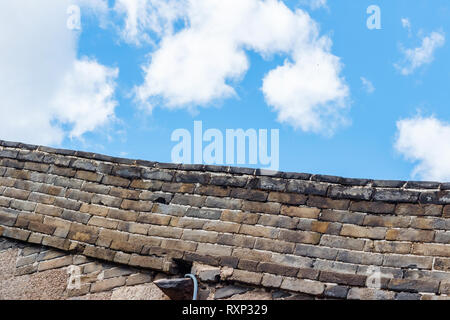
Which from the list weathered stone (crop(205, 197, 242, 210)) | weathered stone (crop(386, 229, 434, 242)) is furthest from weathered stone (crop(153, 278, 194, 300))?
weathered stone (crop(386, 229, 434, 242))

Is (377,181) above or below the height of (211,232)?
above

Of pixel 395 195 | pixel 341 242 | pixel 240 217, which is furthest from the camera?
pixel 240 217

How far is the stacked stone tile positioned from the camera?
5414 millimetres

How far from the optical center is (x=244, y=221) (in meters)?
6.12

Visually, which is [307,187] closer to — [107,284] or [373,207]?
[373,207]

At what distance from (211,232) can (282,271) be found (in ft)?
3.22

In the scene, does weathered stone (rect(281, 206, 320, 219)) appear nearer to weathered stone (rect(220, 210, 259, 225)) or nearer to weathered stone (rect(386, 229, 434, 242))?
weathered stone (rect(220, 210, 259, 225))

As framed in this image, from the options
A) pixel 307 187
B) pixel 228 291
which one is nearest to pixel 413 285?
pixel 307 187

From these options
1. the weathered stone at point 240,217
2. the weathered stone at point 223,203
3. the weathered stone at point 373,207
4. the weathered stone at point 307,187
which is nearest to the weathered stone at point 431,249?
the weathered stone at point 373,207

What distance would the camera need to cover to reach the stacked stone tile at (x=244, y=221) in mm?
5414
